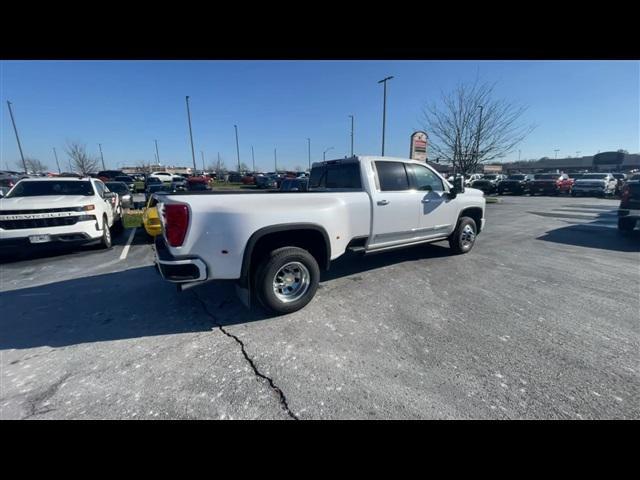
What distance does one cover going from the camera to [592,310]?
3.64 meters

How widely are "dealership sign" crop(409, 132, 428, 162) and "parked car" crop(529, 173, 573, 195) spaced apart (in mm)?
12058

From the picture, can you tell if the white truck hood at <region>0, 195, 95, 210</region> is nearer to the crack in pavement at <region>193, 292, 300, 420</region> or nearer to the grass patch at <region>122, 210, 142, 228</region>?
the grass patch at <region>122, 210, 142, 228</region>

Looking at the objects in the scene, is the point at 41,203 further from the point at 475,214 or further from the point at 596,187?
the point at 596,187

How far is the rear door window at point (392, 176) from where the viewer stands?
450 cm

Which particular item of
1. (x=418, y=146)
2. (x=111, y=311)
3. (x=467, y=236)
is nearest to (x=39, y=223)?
(x=111, y=311)

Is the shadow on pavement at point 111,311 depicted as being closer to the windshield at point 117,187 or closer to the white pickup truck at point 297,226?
the white pickup truck at point 297,226

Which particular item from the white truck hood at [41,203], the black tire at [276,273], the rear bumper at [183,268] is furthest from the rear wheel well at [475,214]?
the white truck hood at [41,203]

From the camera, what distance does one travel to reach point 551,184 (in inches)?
930

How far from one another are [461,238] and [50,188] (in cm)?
963
